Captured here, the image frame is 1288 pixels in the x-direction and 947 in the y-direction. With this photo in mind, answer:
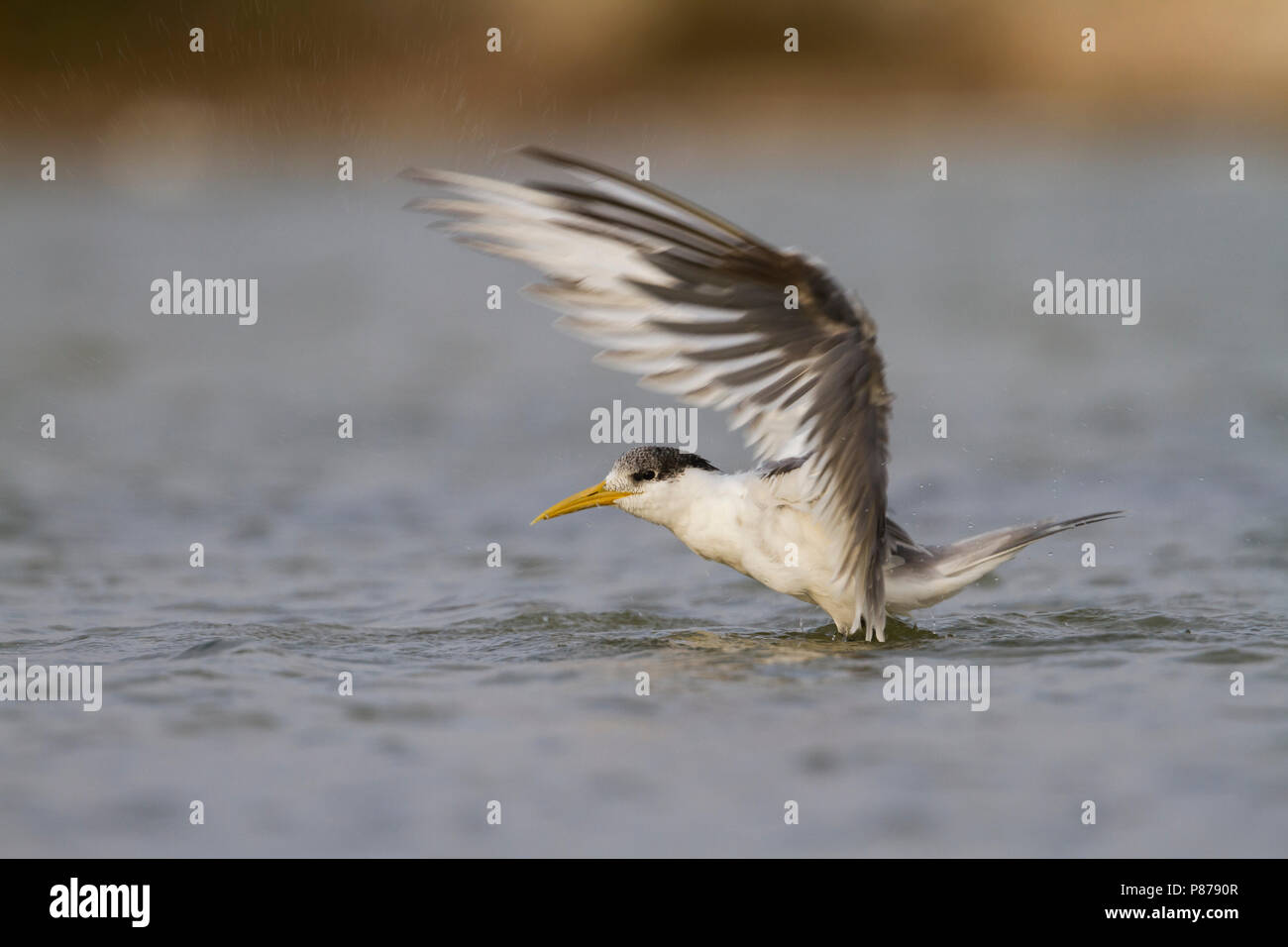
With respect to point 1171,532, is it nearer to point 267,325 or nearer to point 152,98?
point 267,325

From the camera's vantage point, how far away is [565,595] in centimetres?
888

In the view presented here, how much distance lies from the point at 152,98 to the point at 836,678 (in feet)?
74.9

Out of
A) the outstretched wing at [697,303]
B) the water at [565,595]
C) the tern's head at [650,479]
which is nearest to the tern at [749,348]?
the outstretched wing at [697,303]

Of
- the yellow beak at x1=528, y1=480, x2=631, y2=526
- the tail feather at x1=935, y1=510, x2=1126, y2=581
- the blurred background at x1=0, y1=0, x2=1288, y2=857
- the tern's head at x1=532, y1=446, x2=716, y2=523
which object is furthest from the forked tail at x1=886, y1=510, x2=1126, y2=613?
the yellow beak at x1=528, y1=480, x2=631, y2=526

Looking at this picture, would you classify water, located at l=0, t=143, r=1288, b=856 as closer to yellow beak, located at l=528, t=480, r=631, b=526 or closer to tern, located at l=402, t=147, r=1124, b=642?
tern, located at l=402, t=147, r=1124, b=642

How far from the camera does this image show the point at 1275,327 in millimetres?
16078

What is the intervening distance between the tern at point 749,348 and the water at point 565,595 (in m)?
0.42

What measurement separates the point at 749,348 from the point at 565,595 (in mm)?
2781

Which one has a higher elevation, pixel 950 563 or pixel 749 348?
pixel 749 348

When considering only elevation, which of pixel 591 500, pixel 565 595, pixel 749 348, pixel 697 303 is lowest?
pixel 565 595

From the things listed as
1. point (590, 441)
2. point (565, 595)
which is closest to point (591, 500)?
point (565, 595)

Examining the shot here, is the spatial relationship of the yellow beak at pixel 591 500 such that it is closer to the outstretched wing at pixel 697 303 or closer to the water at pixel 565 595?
the water at pixel 565 595

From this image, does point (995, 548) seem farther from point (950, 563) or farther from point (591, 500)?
point (591, 500)

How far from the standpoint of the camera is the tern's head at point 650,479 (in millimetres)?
7754
